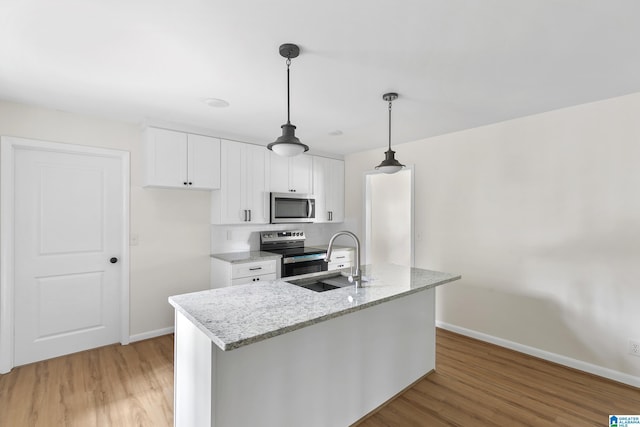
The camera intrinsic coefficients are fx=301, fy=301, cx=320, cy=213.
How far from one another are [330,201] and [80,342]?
11.6 ft

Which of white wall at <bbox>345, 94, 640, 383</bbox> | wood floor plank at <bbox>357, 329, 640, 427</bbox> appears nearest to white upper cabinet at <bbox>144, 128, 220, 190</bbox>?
white wall at <bbox>345, 94, 640, 383</bbox>

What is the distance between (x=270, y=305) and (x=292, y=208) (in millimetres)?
2737

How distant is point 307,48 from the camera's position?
1.83 metres

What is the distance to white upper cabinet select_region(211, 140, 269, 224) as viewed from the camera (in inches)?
147

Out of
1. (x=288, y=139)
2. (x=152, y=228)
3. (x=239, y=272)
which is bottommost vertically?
(x=239, y=272)

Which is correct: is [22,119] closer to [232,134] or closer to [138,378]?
[232,134]

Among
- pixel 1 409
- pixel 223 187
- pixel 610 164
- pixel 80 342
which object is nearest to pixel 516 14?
pixel 610 164

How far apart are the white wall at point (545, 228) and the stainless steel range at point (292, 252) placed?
4.72 ft

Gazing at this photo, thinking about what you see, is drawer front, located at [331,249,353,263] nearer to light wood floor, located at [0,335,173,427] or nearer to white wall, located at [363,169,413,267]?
white wall, located at [363,169,413,267]

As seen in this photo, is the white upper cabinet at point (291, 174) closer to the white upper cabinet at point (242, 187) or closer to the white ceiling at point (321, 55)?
the white upper cabinet at point (242, 187)

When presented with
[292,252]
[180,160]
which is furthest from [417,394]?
[180,160]

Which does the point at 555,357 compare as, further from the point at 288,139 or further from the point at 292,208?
the point at 292,208

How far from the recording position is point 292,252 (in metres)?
4.25

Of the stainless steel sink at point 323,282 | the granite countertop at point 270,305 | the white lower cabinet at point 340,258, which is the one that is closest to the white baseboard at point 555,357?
the granite countertop at point 270,305
